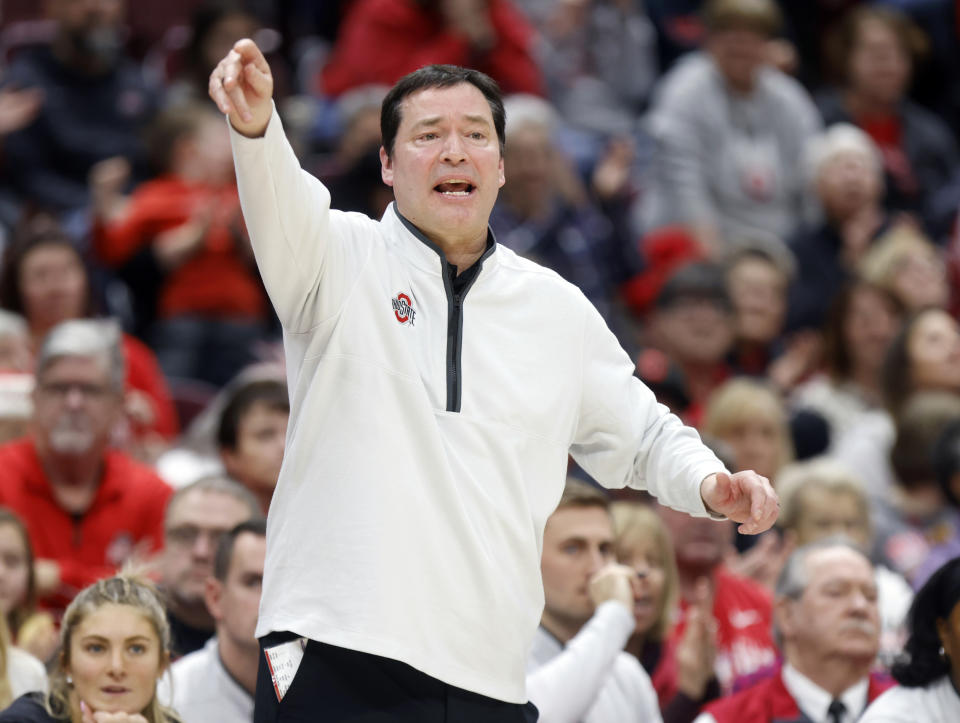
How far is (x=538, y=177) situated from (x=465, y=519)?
567 centimetres

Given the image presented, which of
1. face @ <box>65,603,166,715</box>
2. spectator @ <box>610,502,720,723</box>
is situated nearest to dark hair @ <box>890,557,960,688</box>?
spectator @ <box>610,502,720,723</box>

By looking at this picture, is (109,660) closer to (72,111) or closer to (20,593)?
(20,593)

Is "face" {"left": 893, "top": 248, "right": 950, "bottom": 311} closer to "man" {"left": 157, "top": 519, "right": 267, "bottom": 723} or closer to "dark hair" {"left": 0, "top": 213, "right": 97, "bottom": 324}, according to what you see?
"dark hair" {"left": 0, "top": 213, "right": 97, "bottom": 324}

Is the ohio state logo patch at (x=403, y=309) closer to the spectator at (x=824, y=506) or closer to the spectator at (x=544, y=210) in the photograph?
the spectator at (x=824, y=506)

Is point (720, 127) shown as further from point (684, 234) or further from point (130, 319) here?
point (130, 319)

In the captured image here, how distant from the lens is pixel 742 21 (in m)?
9.59

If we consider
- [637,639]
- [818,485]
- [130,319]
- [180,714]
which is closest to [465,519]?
[180,714]

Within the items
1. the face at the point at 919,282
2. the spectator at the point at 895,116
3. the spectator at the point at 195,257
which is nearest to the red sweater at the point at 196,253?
the spectator at the point at 195,257

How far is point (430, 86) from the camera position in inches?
130

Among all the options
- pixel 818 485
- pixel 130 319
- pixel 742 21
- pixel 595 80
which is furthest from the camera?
pixel 595 80

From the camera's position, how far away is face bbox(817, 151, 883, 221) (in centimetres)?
934

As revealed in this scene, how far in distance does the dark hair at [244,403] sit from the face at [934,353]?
127 inches

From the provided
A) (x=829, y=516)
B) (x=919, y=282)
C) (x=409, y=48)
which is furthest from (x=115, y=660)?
(x=409, y=48)

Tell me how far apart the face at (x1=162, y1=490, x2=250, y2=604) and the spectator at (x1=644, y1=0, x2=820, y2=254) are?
15.9 feet
